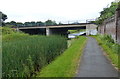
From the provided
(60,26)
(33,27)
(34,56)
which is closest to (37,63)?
(34,56)

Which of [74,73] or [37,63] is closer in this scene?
[74,73]

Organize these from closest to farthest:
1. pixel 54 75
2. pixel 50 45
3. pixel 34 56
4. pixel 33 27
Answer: pixel 54 75 < pixel 34 56 < pixel 50 45 < pixel 33 27

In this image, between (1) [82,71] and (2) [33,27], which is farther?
(2) [33,27]

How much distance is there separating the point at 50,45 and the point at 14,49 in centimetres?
524

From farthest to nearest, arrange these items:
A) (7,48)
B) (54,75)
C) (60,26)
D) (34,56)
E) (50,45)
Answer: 1. (60,26)
2. (50,45)
3. (34,56)
4. (7,48)
5. (54,75)

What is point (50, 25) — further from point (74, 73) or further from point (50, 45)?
point (74, 73)

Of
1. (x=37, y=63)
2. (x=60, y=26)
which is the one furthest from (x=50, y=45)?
(x=60, y=26)

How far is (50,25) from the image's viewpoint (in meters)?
59.9

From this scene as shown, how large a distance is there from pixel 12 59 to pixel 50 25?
51.5 meters

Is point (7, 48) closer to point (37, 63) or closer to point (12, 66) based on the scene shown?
point (12, 66)

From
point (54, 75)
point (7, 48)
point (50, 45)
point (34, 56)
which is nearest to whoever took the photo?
point (54, 75)

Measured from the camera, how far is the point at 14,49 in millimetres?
9570

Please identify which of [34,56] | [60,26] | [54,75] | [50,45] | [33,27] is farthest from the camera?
[33,27]

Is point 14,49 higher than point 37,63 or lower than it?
higher
